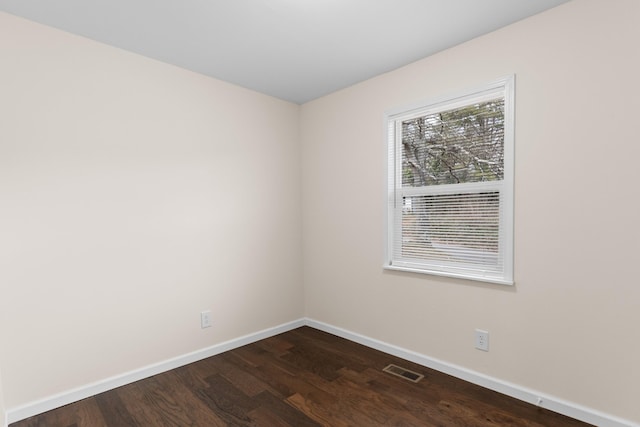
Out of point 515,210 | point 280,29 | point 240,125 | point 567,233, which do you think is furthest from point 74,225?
point 567,233

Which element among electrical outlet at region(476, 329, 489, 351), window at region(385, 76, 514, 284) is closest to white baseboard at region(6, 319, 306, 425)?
window at region(385, 76, 514, 284)

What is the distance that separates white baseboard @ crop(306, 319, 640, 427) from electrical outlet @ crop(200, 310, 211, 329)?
131 cm

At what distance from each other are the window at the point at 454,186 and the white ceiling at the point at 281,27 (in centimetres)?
44

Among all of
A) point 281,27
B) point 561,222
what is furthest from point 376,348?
point 281,27

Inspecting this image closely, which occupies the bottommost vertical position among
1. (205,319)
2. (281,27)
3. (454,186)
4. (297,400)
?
(297,400)

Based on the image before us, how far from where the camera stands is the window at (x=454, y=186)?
2.22 meters

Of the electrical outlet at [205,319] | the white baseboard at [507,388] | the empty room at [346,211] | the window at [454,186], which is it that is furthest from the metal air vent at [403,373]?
the electrical outlet at [205,319]

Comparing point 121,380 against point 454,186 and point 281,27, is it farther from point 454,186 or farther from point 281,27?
point 454,186

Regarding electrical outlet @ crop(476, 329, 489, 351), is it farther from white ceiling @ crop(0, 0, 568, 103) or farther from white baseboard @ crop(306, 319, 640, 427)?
white ceiling @ crop(0, 0, 568, 103)

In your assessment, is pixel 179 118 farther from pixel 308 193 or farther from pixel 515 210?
pixel 515 210

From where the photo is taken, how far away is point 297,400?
216 centimetres

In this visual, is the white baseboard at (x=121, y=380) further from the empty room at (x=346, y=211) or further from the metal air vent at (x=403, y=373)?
the metal air vent at (x=403, y=373)

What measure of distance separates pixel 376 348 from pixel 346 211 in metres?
1.26

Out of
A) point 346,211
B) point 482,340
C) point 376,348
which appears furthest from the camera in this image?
point 346,211
